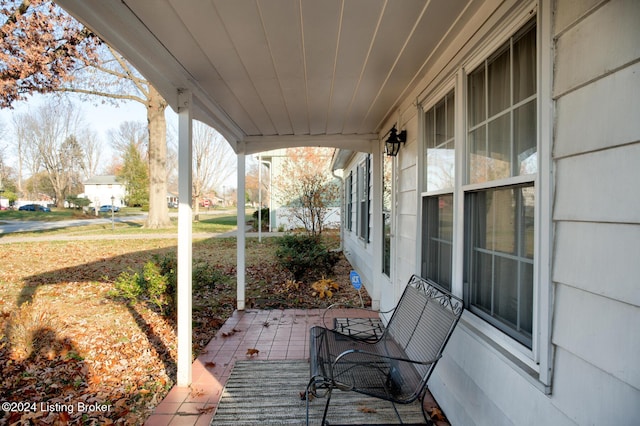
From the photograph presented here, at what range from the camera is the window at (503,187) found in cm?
153

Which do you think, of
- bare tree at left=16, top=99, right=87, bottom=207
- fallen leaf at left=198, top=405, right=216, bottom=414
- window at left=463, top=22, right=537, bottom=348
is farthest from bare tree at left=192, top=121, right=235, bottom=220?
window at left=463, top=22, right=537, bottom=348

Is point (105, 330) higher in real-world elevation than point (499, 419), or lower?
lower

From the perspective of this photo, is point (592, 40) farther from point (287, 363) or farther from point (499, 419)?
point (287, 363)

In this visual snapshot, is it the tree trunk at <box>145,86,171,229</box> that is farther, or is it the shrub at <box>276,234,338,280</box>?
the tree trunk at <box>145,86,171,229</box>

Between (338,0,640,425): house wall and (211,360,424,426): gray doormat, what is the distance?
3.18 ft

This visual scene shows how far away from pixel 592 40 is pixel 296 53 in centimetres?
171

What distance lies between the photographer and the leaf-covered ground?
100 inches

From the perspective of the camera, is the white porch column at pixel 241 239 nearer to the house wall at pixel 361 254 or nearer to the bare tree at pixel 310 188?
the house wall at pixel 361 254

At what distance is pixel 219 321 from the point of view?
445cm

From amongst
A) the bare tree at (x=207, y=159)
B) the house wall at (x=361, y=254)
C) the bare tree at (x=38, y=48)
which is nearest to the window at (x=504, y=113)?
the house wall at (x=361, y=254)

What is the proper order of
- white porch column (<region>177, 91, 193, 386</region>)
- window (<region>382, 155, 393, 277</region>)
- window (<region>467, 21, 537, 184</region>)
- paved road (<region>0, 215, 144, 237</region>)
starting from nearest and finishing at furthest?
window (<region>467, 21, 537, 184</region>) < white porch column (<region>177, 91, 193, 386</region>) < window (<region>382, 155, 393, 277</region>) < paved road (<region>0, 215, 144, 237</region>)

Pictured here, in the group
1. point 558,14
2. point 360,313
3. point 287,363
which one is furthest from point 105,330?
point 558,14

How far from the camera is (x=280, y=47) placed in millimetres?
2260

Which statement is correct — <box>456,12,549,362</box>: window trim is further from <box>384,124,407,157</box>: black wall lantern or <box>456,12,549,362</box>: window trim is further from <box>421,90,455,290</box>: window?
<box>384,124,407,157</box>: black wall lantern
